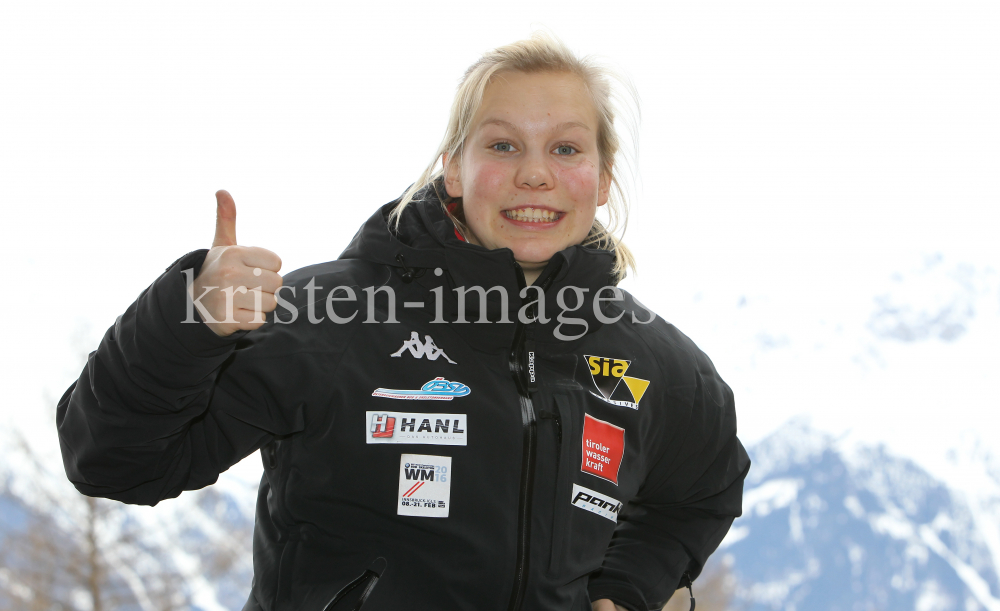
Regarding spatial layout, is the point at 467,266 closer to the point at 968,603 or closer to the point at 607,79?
the point at 607,79

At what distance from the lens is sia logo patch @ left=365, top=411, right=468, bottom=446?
1.52 m

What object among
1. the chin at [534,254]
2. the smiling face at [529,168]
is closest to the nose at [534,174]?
the smiling face at [529,168]

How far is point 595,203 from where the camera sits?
1878 millimetres

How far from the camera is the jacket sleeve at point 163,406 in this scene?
125 centimetres

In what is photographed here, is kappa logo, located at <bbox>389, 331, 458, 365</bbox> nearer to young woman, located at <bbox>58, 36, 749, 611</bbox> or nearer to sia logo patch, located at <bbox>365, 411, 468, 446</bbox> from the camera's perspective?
young woman, located at <bbox>58, 36, 749, 611</bbox>

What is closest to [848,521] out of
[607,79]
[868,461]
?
[868,461]

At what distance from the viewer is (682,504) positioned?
82.4 inches

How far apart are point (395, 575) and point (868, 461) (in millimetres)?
204792

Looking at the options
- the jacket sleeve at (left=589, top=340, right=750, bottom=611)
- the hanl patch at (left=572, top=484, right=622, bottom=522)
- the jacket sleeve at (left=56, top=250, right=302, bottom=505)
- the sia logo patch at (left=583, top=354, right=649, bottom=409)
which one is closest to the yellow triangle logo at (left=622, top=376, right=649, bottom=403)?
the sia logo patch at (left=583, top=354, right=649, bottom=409)

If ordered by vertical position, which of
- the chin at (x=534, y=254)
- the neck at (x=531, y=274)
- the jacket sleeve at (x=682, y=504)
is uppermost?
the chin at (x=534, y=254)

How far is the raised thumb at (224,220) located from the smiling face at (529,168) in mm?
609

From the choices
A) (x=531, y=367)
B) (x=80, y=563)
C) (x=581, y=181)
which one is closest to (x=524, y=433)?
(x=531, y=367)

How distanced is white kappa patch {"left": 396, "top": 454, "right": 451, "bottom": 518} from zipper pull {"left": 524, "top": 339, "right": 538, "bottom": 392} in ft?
0.82

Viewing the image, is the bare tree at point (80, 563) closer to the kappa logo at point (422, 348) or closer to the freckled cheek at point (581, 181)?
the kappa logo at point (422, 348)
